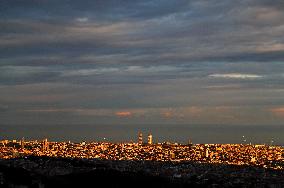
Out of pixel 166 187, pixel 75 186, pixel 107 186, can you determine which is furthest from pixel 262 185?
pixel 75 186

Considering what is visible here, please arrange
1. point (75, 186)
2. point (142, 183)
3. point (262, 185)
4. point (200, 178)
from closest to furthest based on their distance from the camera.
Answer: point (75, 186)
point (142, 183)
point (262, 185)
point (200, 178)

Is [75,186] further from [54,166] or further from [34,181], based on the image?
[54,166]

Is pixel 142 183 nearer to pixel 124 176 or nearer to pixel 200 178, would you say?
pixel 124 176

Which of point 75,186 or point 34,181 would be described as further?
point 75,186

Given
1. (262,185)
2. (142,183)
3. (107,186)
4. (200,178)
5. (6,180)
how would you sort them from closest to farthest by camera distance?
1. (6,180)
2. (107,186)
3. (142,183)
4. (262,185)
5. (200,178)

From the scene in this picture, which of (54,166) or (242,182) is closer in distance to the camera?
(242,182)

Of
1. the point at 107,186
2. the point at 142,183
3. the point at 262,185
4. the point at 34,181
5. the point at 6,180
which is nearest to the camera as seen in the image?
the point at 6,180

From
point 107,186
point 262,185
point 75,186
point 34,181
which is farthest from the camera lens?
point 262,185

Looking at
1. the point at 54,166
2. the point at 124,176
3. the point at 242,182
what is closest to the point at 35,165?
the point at 54,166
